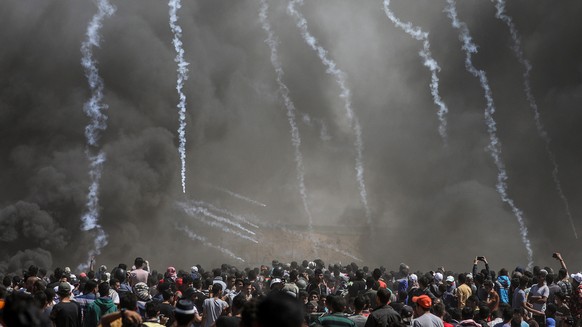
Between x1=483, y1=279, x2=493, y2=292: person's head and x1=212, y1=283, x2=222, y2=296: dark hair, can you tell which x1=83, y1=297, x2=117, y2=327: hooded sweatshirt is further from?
x1=483, y1=279, x2=493, y2=292: person's head

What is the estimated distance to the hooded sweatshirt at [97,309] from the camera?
9727 millimetres

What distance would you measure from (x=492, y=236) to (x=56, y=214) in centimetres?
2867

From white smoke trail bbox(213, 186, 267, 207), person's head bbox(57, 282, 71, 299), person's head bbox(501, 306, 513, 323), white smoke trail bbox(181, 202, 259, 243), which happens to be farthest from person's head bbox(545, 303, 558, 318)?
white smoke trail bbox(213, 186, 267, 207)

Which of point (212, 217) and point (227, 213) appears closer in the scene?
point (212, 217)

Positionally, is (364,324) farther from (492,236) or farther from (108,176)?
(492,236)

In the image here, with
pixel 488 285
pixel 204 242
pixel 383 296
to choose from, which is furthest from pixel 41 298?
pixel 204 242

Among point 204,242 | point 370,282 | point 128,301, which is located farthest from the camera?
point 204,242

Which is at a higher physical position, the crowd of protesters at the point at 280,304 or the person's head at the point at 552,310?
the person's head at the point at 552,310

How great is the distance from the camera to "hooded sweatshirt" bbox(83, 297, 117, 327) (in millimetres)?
9727

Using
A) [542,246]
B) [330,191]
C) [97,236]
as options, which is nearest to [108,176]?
[97,236]

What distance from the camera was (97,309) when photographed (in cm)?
973

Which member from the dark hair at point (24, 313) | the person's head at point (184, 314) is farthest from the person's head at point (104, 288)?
the dark hair at point (24, 313)

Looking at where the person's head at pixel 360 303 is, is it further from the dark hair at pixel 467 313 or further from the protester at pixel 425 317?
the dark hair at pixel 467 313

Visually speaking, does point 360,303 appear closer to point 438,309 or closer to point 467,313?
point 438,309
